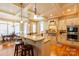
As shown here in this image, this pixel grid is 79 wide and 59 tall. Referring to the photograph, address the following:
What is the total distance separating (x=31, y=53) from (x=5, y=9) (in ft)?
2.78

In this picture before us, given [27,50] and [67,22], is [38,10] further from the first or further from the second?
[27,50]

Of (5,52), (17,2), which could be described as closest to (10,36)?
(5,52)

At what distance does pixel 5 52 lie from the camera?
2037 mm

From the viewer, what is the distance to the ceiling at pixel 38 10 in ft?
6.61

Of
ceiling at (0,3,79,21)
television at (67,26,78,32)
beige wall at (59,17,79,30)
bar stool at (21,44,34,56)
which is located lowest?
bar stool at (21,44,34,56)

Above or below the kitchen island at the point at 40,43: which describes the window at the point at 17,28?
above

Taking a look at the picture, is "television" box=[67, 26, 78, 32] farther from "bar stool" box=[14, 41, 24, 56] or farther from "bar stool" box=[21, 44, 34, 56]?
"bar stool" box=[14, 41, 24, 56]

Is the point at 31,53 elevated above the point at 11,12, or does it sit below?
below

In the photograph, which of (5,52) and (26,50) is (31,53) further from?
(5,52)

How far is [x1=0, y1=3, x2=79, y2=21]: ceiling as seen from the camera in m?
2.01

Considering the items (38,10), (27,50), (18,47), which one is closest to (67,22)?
(38,10)

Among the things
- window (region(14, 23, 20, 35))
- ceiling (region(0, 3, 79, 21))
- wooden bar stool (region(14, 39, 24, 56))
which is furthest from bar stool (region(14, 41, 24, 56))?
ceiling (region(0, 3, 79, 21))

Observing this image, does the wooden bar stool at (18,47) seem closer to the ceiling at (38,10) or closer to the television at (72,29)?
the ceiling at (38,10)

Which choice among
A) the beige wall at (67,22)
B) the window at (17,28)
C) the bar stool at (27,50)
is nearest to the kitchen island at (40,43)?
the bar stool at (27,50)
